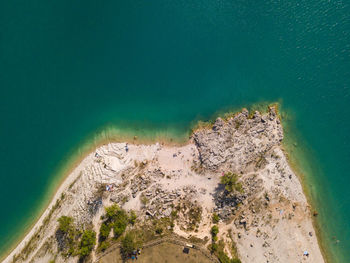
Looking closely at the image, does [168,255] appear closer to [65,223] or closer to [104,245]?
[104,245]

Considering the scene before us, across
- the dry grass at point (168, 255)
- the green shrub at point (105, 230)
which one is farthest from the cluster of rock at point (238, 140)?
the green shrub at point (105, 230)

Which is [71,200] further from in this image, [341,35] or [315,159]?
[341,35]

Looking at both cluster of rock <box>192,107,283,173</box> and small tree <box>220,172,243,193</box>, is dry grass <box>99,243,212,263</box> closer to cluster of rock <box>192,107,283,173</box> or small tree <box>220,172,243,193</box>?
small tree <box>220,172,243,193</box>

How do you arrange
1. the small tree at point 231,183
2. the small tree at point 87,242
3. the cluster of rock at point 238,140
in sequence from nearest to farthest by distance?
the small tree at point 87,242 < the small tree at point 231,183 < the cluster of rock at point 238,140

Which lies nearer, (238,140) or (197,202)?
(197,202)

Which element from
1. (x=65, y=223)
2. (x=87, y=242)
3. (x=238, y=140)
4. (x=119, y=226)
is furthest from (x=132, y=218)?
(x=238, y=140)

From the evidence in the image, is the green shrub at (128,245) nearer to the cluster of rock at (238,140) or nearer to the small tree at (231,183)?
the cluster of rock at (238,140)

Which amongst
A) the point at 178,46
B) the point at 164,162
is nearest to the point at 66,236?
the point at 164,162
